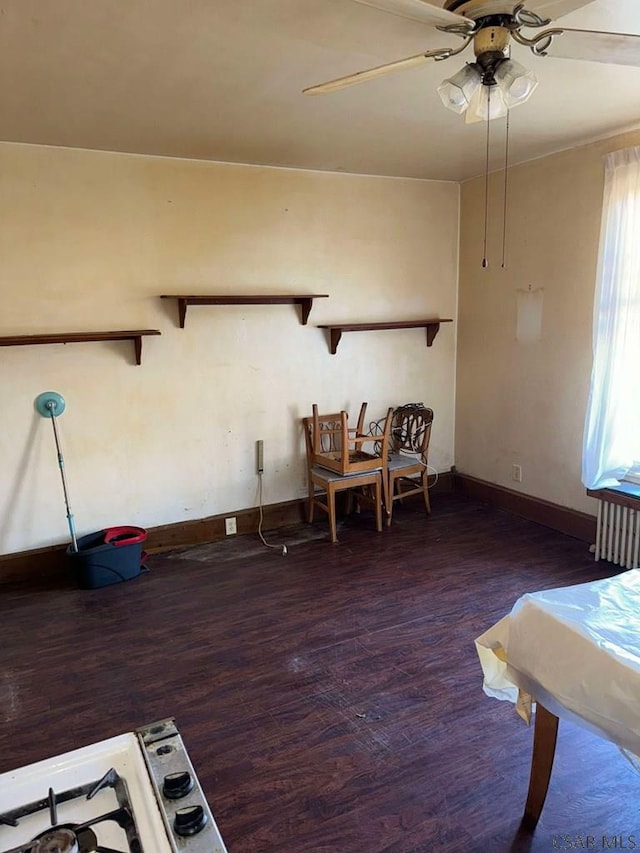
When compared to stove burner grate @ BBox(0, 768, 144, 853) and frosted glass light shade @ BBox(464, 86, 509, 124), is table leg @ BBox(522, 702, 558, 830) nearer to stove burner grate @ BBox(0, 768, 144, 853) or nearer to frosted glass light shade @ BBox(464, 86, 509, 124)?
stove burner grate @ BBox(0, 768, 144, 853)

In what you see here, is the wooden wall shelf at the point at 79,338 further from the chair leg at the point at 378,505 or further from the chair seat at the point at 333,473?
the chair leg at the point at 378,505

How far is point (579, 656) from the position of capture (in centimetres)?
133

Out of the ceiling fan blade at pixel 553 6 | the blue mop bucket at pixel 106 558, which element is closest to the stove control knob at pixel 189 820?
the ceiling fan blade at pixel 553 6

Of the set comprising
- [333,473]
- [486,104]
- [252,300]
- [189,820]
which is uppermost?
[486,104]

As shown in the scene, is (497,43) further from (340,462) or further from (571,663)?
(340,462)

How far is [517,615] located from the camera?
1.53 meters

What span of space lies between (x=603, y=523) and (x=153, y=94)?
3.39 meters

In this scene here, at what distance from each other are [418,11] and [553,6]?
0.38 m

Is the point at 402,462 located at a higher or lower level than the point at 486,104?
lower

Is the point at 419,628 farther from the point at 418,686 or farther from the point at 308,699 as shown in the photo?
the point at 308,699

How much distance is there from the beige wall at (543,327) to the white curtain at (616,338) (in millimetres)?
210

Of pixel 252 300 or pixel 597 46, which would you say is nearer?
pixel 597 46

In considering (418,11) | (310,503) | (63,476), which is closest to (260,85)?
(418,11)

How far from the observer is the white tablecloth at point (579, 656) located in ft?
4.09
